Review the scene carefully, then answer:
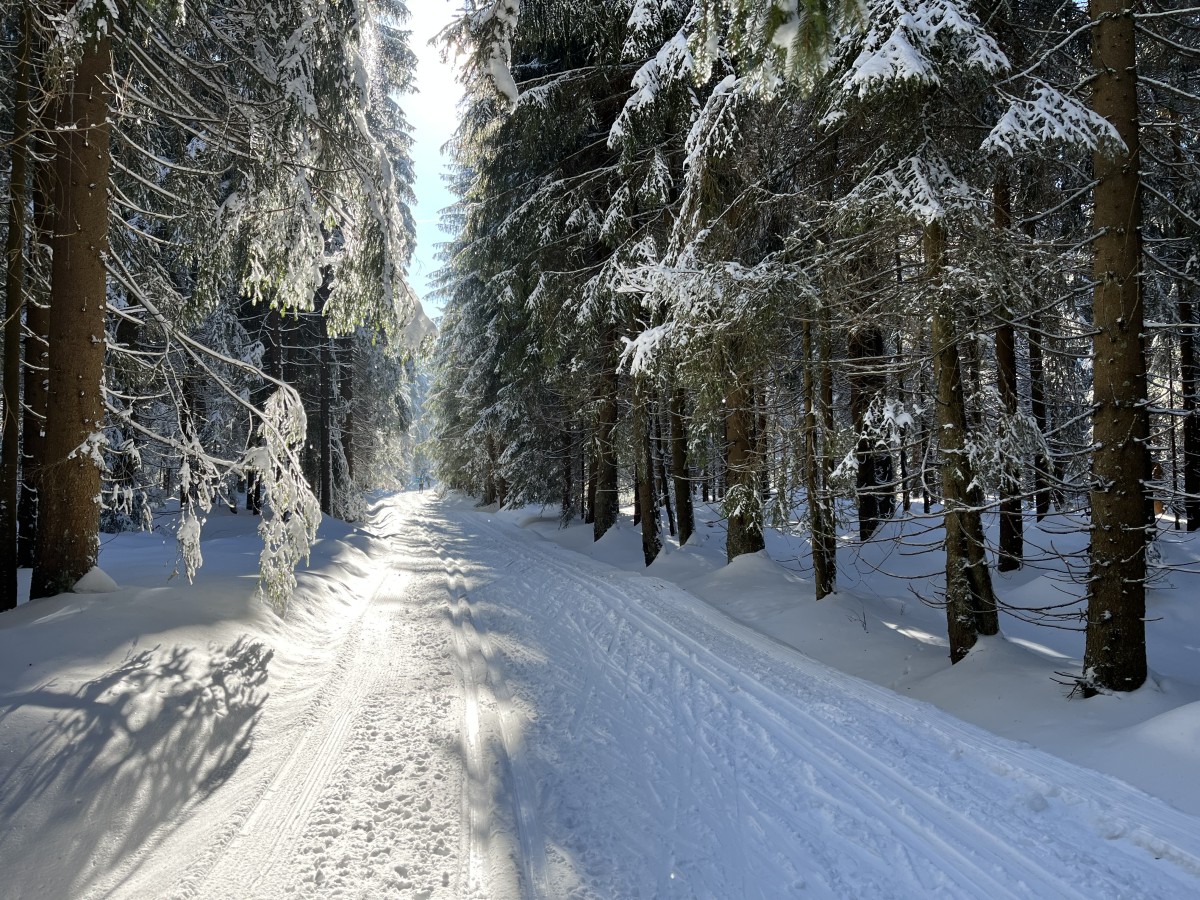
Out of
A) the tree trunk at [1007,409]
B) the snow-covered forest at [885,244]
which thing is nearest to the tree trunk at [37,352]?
the snow-covered forest at [885,244]

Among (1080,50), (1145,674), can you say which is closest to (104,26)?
(1145,674)

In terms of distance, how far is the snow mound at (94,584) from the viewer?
545 centimetres

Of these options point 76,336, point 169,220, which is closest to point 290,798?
point 76,336

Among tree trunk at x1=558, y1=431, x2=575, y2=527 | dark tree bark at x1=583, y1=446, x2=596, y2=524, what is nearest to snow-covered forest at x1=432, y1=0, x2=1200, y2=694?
dark tree bark at x1=583, y1=446, x2=596, y2=524

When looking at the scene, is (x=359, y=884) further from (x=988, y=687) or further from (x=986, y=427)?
(x=986, y=427)

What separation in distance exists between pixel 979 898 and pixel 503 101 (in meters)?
7.80

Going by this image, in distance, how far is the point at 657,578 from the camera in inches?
435

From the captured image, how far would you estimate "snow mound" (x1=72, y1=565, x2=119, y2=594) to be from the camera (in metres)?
5.45

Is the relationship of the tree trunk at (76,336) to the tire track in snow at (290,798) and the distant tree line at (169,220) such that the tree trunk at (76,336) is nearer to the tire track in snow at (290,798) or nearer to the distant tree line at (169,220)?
the distant tree line at (169,220)

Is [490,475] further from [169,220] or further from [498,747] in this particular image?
[498,747]

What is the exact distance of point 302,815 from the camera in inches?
136

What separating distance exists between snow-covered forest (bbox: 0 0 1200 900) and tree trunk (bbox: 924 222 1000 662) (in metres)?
0.05

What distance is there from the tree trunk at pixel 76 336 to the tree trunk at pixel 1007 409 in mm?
7530

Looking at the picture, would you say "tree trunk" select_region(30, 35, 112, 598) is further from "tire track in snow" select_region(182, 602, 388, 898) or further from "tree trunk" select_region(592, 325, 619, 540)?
"tree trunk" select_region(592, 325, 619, 540)
